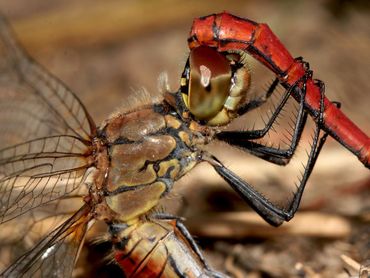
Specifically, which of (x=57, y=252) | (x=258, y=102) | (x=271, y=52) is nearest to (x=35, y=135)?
(x=57, y=252)

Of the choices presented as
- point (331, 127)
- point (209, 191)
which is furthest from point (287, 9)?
point (331, 127)

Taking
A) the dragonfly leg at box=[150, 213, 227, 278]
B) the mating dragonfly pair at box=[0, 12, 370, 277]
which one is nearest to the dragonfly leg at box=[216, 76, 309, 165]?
the mating dragonfly pair at box=[0, 12, 370, 277]

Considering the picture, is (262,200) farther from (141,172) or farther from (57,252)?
(57,252)

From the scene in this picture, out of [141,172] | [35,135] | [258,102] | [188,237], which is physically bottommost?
[188,237]

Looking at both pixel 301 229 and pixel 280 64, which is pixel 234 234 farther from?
pixel 280 64

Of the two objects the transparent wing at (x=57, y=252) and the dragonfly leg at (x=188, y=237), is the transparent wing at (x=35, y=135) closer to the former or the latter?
the transparent wing at (x=57, y=252)
